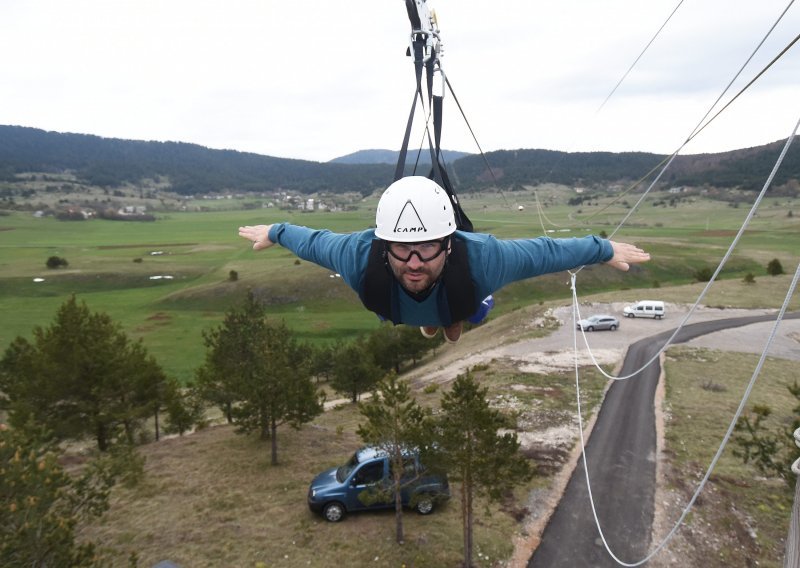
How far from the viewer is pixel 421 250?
12.1 feet

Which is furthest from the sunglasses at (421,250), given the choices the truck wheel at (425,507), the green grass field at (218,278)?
the green grass field at (218,278)

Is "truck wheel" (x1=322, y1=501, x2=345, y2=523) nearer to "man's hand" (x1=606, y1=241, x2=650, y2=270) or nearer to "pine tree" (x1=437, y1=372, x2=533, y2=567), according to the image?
"pine tree" (x1=437, y1=372, x2=533, y2=567)

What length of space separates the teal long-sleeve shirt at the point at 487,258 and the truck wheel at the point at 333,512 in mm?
11329

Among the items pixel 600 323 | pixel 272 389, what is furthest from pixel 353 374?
pixel 600 323

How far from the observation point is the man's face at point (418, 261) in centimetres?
369

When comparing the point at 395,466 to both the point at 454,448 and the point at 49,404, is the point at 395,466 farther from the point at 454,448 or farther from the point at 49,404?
the point at 49,404

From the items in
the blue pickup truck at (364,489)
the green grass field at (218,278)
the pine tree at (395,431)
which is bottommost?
the green grass field at (218,278)

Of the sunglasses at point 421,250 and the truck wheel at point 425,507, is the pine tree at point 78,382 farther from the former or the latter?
the sunglasses at point 421,250

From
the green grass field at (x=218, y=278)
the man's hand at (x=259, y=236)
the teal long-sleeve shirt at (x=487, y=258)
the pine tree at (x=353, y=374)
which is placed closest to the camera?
the teal long-sleeve shirt at (x=487, y=258)

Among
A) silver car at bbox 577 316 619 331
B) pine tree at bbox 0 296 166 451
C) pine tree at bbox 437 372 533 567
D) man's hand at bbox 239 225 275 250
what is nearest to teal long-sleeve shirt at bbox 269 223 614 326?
man's hand at bbox 239 225 275 250

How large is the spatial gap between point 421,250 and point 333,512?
12.5m

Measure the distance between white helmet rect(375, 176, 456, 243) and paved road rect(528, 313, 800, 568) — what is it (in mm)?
11270

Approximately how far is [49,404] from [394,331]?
25849 millimetres

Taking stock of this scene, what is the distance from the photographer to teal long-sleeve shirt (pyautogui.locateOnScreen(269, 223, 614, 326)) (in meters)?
3.94
